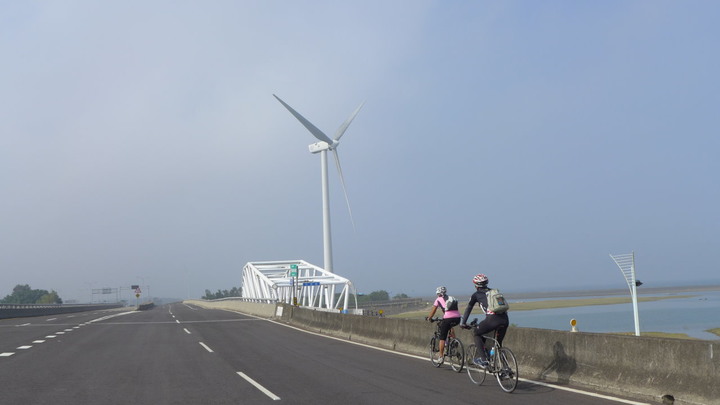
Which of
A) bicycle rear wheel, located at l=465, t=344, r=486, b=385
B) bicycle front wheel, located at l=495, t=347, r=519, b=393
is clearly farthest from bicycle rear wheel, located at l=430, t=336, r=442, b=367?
bicycle front wheel, located at l=495, t=347, r=519, b=393

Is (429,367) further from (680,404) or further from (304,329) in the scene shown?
(304,329)

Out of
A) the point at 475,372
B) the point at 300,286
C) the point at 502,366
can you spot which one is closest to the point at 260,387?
the point at 475,372

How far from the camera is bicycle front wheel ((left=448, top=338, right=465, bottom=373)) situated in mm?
11742

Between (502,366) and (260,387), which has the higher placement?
(502,366)

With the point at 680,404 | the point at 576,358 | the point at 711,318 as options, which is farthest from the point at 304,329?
the point at 711,318

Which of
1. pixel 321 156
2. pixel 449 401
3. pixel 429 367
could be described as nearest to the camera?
pixel 449 401

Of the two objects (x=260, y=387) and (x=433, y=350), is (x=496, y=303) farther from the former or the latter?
(x=260, y=387)

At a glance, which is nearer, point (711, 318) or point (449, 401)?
point (449, 401)

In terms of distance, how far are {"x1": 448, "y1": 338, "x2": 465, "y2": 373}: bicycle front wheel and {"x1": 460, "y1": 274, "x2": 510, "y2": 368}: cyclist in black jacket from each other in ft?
4.86

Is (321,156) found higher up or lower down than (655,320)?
higher up

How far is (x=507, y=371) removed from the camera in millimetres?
9391

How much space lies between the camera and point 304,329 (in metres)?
25.8

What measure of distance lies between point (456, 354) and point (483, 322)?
2.16 m

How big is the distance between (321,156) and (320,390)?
178 ft
